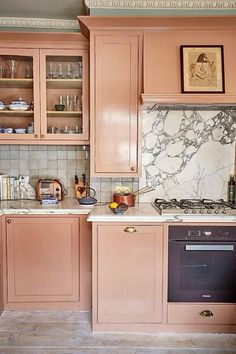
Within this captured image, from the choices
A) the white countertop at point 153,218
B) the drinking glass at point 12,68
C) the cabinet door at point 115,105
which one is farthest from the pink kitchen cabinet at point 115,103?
the drinking glass at point 12,68

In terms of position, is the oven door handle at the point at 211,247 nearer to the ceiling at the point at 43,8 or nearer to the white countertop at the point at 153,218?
the white countertop at the point at 153,218

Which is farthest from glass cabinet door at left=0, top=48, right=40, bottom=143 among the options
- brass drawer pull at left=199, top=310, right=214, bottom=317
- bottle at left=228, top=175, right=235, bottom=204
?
brass drawer pull at left=199, top=310, right=214, bottom=317

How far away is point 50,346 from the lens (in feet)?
7.01

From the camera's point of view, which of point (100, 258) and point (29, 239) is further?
point (29, 239)

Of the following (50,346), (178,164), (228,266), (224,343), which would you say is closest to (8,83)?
(178,164)

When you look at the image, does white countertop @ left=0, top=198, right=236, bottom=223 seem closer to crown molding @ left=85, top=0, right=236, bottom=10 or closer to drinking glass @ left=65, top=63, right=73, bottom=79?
drinking glass @ left=65, top=63, right=73, bottom=79

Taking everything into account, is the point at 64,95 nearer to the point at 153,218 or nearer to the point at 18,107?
the point at 18,107

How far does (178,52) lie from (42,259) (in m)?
2.07

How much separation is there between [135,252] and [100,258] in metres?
0.27

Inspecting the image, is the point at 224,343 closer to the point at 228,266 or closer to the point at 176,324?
the point at 176,324

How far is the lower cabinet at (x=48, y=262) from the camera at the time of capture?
2520mm

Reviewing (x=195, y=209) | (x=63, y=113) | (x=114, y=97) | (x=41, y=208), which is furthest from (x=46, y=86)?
(x=195, y=209)

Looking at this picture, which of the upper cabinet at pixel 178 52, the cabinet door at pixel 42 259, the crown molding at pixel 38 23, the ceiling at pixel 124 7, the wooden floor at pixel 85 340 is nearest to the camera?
the wooden floor at pixel 85 340

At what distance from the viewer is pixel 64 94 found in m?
2.80
